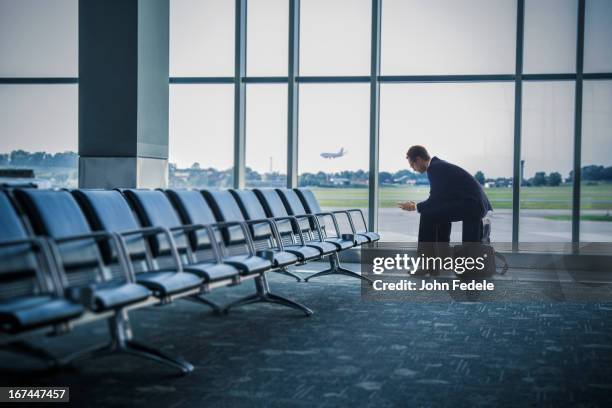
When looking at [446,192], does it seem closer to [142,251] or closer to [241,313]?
[241,313]

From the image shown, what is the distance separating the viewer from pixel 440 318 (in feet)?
15.0

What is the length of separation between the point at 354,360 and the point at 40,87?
19.9 feet

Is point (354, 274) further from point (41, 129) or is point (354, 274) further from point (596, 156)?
point (41, 129)

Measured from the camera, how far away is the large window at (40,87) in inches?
313

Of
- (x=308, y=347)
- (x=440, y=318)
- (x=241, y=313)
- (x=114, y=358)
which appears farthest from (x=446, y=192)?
(x=114, y=358)

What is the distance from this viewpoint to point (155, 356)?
3.11 m

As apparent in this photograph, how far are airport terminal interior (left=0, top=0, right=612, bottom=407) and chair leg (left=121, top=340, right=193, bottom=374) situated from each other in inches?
0.7

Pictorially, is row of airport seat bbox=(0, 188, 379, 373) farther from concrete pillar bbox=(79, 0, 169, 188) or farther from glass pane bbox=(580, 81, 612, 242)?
glass pane bbox=(580, 81, 612, 242)

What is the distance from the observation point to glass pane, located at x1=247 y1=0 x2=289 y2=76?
25.8ft

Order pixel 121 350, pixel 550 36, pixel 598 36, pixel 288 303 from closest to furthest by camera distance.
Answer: pixel 121 350, pixel 288 303, pixel 598 36, pixel 550 36

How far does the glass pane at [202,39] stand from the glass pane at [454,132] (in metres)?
1.90

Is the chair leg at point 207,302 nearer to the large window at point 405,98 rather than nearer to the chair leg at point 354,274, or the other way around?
the chair leg at point 354,274

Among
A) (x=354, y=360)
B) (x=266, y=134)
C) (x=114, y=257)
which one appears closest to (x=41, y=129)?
(x=266, y=134)

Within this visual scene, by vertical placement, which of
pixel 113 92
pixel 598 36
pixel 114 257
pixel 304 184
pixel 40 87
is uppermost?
pixel 598 36
